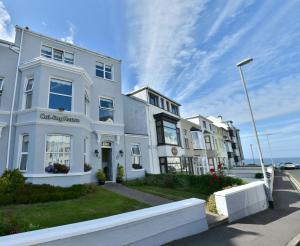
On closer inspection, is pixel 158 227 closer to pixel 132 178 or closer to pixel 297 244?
pixel 297 244

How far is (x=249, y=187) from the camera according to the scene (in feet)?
30.2

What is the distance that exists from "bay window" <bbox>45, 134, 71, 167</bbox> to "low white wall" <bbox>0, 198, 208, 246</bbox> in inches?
362

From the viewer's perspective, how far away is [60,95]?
44.4 feet

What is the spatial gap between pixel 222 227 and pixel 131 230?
12.0 feet

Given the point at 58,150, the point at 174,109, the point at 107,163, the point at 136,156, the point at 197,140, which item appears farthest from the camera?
the point at 197,140

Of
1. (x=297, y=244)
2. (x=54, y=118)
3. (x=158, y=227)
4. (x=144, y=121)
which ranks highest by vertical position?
(x=144, y=121)

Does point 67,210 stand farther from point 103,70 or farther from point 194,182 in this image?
point 103,70

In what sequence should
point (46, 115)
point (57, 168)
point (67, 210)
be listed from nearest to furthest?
point (67, 210)
point (57, 168)
point (46, 115)

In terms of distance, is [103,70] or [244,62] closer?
[244,62]

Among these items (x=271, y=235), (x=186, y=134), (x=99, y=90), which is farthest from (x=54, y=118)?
(x=186, y=134)

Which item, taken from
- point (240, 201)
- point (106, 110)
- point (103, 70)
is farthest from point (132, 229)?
point (103, 70)

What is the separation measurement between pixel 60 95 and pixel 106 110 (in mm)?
4790

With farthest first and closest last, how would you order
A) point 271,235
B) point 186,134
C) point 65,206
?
point 186,134 → point 65,206 → point 271,235

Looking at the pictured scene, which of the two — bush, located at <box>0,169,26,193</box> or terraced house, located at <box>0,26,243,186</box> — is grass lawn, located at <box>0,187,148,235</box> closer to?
bush, located at <box>0,169,26,193</box>
